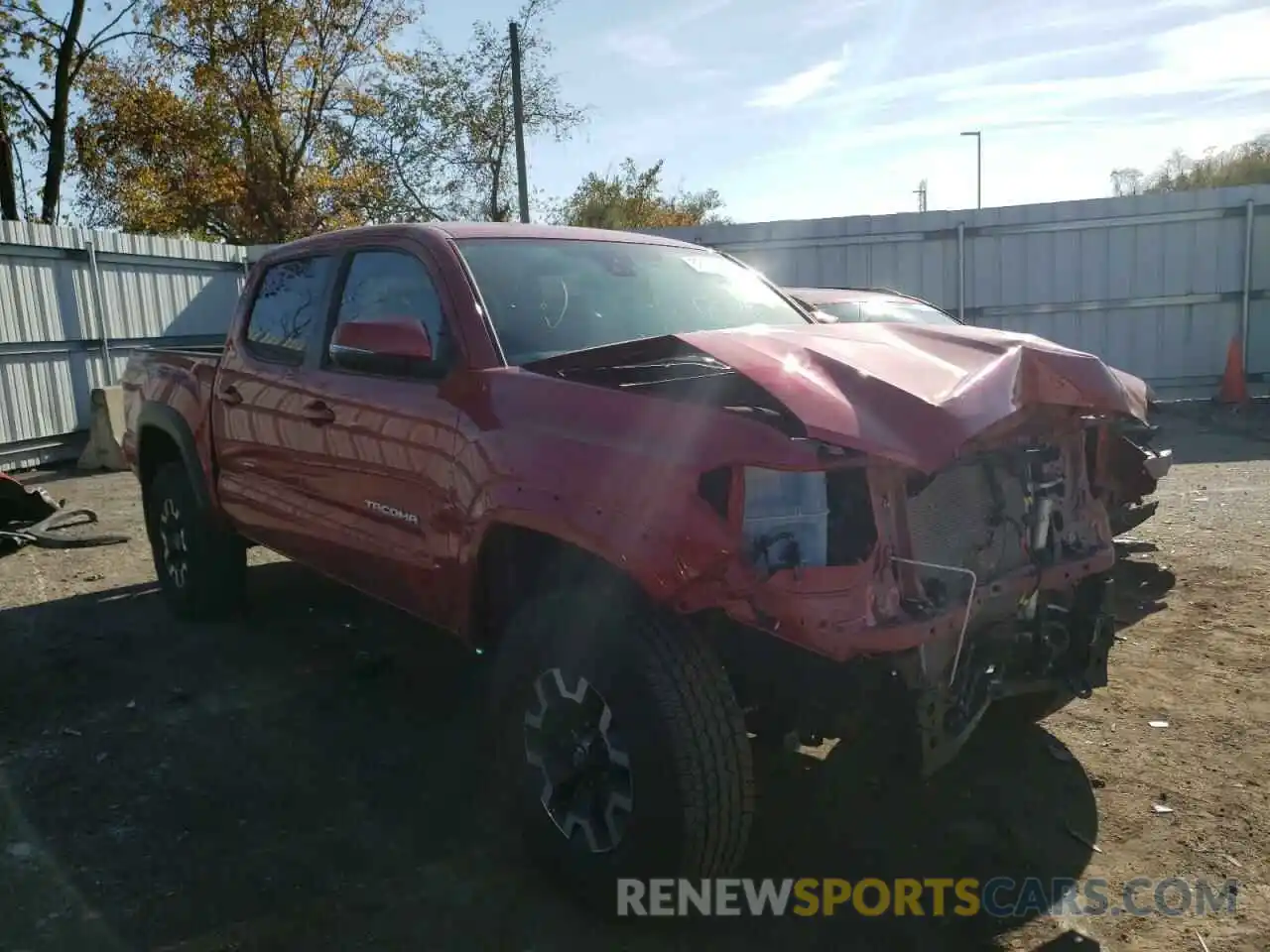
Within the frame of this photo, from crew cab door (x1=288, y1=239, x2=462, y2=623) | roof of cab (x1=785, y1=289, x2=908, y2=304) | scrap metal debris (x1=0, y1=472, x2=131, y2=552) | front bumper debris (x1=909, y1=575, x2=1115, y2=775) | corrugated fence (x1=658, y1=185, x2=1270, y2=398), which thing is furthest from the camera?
corrugated fence (x1=658, y1=185, x2=1270, y2=398)

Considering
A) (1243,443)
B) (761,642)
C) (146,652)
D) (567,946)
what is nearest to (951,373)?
(761,642)

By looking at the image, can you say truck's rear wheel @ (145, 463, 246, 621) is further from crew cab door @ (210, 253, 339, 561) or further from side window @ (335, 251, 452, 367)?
side window @ (335, 251, 452, 367)

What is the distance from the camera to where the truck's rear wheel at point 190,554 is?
516 centimetres

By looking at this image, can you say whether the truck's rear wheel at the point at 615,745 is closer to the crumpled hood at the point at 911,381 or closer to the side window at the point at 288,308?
the crumpled hood at the point at 911,381

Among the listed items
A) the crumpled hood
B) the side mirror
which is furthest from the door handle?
the crumpled hood

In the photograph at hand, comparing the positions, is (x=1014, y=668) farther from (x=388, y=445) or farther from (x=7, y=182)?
(x=7, y=182)

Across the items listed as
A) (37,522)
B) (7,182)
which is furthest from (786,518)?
(7,182)

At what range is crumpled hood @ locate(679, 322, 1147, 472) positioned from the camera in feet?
7.67

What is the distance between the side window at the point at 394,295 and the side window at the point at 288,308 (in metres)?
0.21

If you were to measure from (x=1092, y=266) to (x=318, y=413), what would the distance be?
12322 mm

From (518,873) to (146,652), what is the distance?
2.88 metres

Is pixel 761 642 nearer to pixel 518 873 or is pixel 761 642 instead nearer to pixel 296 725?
pixel 518 873

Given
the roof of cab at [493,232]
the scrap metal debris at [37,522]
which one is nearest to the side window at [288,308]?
the roof of cab at [493,232]

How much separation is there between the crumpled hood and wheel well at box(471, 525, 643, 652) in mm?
701
